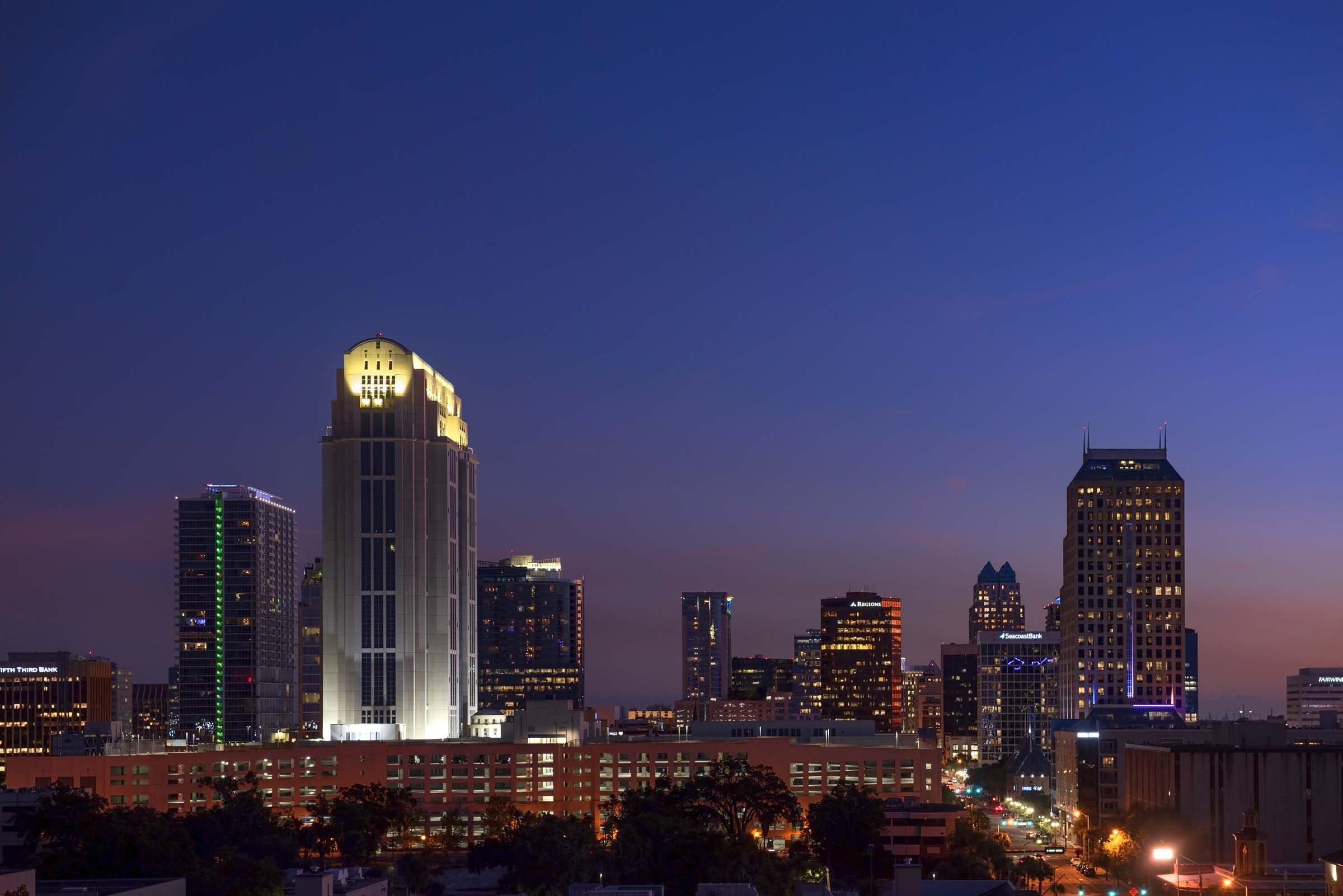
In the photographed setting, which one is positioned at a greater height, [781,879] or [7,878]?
[7,878]

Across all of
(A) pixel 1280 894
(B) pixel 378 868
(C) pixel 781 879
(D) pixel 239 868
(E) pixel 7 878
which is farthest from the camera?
(B) pixel 378 868

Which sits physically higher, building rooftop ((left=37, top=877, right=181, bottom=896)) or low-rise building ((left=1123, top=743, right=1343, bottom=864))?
building rooftop ((left=37, top=877, right=181, bottom=896))

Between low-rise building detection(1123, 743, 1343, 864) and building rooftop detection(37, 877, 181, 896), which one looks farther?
low-rise building detection(1123, 743, 1343, 864)

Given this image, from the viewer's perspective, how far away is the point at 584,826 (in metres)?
195

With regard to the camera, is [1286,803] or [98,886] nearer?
[98,886]

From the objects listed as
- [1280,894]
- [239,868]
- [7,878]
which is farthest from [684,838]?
[7,878]

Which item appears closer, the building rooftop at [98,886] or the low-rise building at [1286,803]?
the building rooftop at [98,886]

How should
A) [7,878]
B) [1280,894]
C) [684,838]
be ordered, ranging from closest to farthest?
[7,878] → [1280,894] → [684,838]

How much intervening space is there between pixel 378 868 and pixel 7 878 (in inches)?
3730

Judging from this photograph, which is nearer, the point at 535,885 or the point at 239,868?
the point at 239,868

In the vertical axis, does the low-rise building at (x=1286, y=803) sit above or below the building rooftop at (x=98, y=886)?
below

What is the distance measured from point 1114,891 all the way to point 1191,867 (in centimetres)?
1924

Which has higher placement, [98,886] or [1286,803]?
[98,886]

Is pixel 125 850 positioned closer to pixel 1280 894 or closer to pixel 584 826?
pixel 584 826
